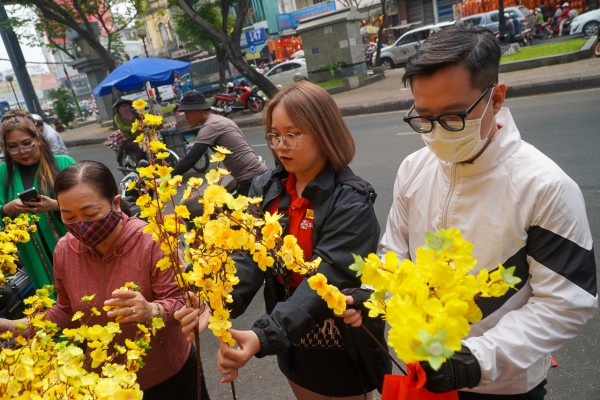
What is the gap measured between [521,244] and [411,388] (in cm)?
50

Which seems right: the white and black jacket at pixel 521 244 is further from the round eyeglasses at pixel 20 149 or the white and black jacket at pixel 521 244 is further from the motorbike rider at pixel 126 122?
the motorbike rider at pixel 126 122

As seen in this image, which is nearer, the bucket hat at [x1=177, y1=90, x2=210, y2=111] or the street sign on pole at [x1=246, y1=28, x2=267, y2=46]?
the bucket hat at [x1=177, y1=90, x2=210, y2=111]

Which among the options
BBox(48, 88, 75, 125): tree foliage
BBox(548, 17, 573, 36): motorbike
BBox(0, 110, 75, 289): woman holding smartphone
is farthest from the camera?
BBox(48, 88, 75, 125): tree foliage

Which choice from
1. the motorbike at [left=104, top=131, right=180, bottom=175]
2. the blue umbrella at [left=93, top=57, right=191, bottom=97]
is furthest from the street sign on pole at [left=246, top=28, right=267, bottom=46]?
the motorbike at [left=104, top=131, right=180, bottom=175]

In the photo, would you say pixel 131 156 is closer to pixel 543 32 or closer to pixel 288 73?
pixel 288 73

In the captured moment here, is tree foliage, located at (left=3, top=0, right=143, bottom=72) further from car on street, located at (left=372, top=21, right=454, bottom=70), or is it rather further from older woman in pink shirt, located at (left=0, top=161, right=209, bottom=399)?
older woman in pink shirt, located at (left=0, top=161, right=209, bottom=399)

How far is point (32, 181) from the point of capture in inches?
107

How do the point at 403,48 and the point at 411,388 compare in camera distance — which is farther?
the point at 403,48

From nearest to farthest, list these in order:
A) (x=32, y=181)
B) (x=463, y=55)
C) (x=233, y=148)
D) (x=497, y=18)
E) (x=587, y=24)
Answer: (x=463, y=55)
(x=32, y=181)
(x=233, y=148)
(x=587, y=24)
(x=497, y=18)

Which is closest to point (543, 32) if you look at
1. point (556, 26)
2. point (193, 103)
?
point (556, 26)

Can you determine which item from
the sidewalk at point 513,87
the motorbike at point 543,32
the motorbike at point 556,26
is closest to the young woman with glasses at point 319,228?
the sidewalk at point 513,87

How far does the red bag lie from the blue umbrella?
41.9ft

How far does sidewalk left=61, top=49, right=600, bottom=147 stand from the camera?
920cm

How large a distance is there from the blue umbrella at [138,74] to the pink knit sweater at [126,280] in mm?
11601
